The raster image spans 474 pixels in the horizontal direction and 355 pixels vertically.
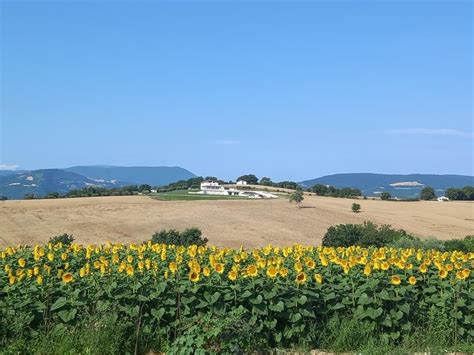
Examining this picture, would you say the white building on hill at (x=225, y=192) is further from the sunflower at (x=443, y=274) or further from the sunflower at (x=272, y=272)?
the sunflower at (x=272, y=272)

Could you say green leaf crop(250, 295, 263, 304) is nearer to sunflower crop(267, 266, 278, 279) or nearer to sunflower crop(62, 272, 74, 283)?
sunflower crop(267, 266, 278, 279)

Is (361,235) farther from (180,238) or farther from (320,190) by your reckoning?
(320,190)

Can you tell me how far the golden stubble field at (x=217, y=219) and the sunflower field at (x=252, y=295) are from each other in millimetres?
33856

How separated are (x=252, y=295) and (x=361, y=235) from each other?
24980 mm

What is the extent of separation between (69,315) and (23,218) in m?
52.2

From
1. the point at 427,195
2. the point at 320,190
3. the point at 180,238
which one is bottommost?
the point at 180,238

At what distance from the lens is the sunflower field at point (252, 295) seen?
6039mm

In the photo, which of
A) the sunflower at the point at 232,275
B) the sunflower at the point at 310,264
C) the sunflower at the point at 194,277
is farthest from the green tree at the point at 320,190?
the sunflower at the point at 194,277

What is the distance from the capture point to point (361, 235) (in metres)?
30.2

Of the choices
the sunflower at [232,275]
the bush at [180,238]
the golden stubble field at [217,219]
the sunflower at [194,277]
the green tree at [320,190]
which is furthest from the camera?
the green tree at [320,190]

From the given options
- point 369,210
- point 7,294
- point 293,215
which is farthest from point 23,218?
point 7,294

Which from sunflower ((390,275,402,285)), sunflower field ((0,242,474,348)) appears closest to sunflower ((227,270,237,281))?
sunflower field ((0,242,474,348))

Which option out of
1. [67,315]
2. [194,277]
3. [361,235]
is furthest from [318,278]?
[361,235]

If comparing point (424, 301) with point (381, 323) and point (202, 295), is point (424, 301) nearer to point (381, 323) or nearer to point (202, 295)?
point (381, 323)
